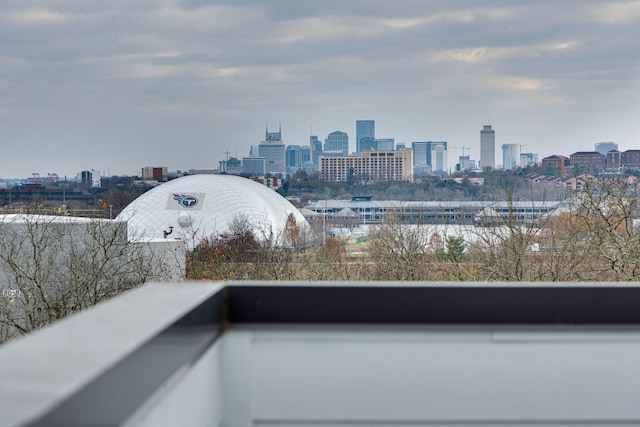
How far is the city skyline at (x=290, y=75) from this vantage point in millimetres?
19000

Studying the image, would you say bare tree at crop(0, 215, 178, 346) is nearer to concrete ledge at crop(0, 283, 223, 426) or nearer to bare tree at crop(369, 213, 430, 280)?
bare tree at crop(369, 213, 430, 280)

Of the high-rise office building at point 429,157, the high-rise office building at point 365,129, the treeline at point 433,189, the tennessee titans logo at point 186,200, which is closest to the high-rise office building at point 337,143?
the high-rise office building at point 365,129

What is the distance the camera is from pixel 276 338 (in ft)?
3.44

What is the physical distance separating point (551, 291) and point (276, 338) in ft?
1.31

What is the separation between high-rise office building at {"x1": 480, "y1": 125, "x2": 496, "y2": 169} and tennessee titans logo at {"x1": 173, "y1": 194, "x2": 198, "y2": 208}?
8346 millimetres

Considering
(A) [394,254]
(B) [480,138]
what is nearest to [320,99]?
(B) [480,138]

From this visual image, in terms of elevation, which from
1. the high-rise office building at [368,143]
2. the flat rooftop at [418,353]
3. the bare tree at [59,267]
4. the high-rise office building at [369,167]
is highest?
the high-rise office building at [368,143]

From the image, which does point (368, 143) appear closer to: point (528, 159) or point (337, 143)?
point (337, 143)

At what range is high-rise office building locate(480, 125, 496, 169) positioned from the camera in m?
19.5

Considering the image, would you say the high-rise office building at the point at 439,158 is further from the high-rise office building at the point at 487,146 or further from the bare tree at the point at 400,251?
the bare tree at the point at 400,251

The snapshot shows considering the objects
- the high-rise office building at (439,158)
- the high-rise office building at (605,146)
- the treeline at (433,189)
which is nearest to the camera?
the treeline at (433,189)

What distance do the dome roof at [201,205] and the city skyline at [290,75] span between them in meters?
0.86

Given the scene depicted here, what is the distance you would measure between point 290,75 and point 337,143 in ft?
9.32

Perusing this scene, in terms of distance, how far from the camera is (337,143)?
25094 millimetres
